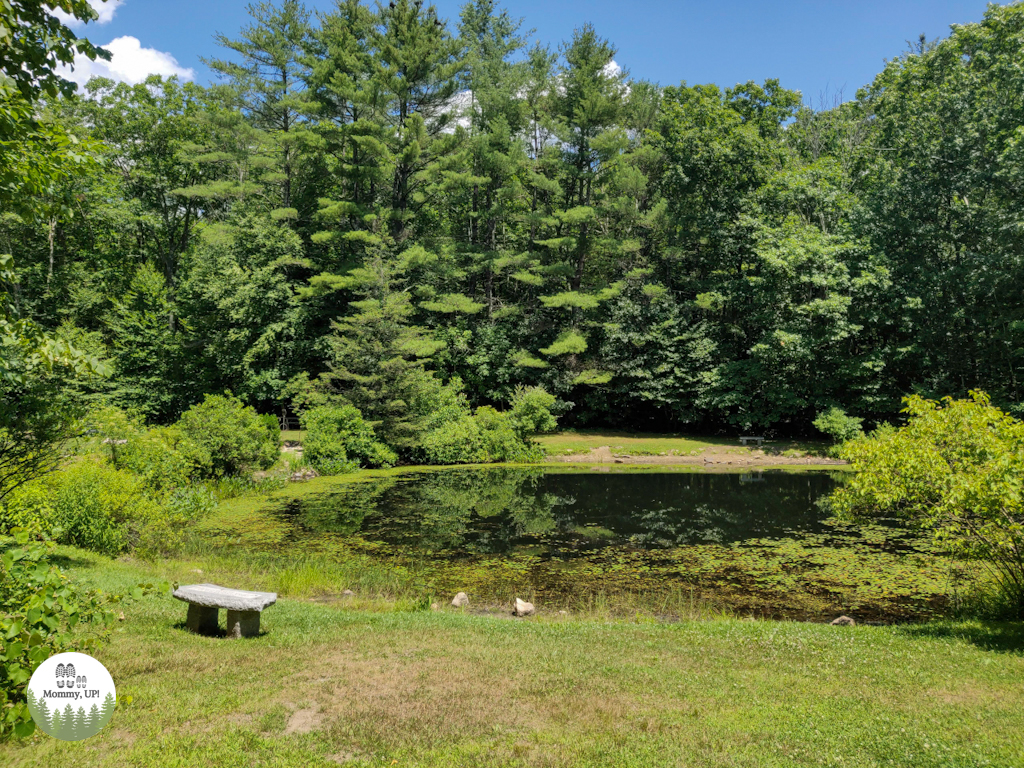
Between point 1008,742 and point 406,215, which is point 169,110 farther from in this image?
point 1008,742

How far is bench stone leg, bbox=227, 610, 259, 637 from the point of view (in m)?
6.57

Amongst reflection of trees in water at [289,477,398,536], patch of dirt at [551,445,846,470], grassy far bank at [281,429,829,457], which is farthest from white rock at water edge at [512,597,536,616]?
grassy far bank at [281,429,829,457]

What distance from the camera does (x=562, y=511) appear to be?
16172 mm

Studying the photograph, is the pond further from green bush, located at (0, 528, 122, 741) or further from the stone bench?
green bush, located at (0, 528, 122, 741)

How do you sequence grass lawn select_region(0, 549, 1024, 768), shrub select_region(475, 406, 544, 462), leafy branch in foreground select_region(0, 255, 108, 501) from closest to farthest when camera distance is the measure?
grass lawn select_region(0, 549, 1024, 768) → leafy branch in foreground select_region(0, 255, 108, 501) → shrub select_region(475, 406, 544, 462)

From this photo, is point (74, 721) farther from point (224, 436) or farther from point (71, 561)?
point (224, 436)

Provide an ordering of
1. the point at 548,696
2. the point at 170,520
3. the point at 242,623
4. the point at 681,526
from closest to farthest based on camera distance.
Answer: the point at 548,696 → the point at 242,623 → the point at 170,520 → the point at 681,526

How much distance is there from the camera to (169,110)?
34719mm

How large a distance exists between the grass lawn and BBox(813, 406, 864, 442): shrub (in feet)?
65.8

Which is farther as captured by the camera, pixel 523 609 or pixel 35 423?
pixel 523 609

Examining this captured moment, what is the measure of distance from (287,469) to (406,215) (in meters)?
16.6

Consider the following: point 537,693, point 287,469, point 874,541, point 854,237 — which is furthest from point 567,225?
point 537,693

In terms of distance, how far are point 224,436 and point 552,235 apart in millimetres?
23757

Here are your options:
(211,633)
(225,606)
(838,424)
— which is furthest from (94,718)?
(838,424)
